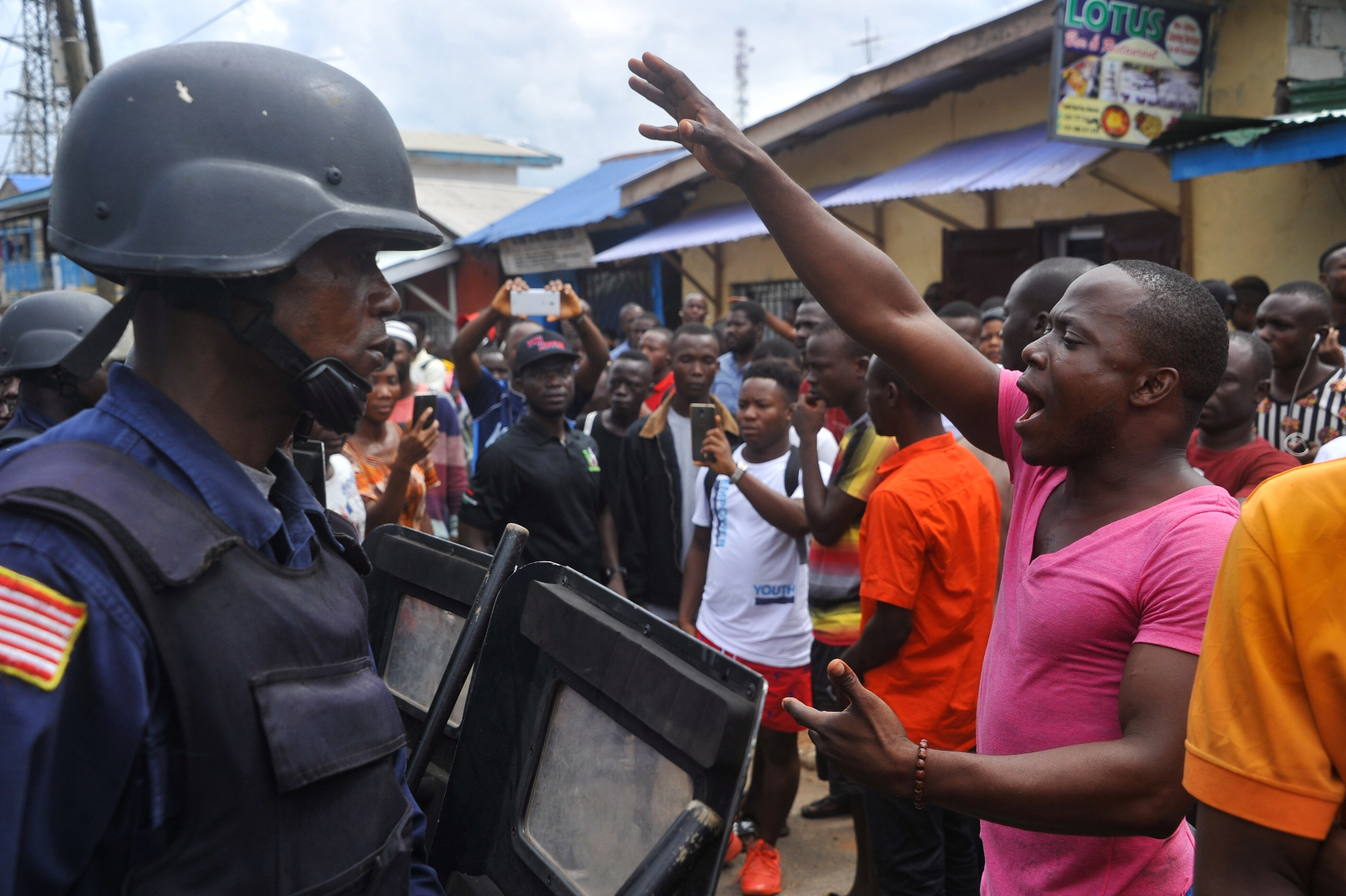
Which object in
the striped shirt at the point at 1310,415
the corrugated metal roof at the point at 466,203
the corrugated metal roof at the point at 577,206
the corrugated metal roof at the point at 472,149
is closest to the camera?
the striped shirt at the point at 1310,415

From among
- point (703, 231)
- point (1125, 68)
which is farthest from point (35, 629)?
point (703, 231)

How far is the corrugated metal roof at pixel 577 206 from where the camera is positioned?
14320 millimetres

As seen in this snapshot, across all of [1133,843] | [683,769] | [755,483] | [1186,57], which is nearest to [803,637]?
[755,483]

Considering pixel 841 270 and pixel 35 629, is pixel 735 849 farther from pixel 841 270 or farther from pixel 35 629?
pixel 35 629

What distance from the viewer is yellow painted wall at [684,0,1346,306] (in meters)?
6.75

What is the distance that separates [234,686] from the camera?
1.20m

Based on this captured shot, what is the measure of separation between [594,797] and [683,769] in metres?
0.25

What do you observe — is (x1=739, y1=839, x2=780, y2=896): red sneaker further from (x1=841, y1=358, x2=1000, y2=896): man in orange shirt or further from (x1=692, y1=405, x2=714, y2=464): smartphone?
(x1=692, y1=405, x2=714, y2=464): smartphone

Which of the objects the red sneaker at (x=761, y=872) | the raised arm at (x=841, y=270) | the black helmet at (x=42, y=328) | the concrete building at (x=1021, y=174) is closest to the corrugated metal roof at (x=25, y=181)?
the concrete building at (x=1021, y=174)

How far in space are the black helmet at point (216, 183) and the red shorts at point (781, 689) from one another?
2.78 metres

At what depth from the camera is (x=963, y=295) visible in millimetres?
8805

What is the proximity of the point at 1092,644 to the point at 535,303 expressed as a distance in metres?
5.50

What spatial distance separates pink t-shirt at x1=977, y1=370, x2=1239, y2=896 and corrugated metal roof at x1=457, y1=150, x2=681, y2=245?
1204 cm

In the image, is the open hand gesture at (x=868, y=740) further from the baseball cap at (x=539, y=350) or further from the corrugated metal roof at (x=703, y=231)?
the corrugated metal roof at (x=703, y=231)
